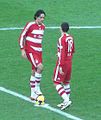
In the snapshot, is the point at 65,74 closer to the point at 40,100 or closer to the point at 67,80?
the point at 67,80

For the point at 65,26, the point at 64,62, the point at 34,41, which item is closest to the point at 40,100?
the point at 64,62

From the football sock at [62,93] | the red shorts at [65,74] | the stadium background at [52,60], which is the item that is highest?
the red shorts at [65,74]

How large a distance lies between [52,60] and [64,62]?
5.00 m

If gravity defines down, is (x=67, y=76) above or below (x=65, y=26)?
below

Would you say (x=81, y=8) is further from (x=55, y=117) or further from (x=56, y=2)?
(x=55, y=117)

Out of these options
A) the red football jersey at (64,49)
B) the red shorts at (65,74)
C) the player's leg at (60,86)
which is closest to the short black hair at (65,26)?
the red football jersey at (64,49)

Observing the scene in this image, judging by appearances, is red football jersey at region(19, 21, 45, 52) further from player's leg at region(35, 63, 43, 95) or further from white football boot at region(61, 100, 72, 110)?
white football boot at region(61, 100, 72, 110)

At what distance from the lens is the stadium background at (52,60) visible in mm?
15219

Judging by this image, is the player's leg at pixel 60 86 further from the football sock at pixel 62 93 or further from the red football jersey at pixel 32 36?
the red football jersey at pixel 32 36

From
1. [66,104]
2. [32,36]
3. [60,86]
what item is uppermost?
[32,36]

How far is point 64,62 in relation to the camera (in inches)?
595

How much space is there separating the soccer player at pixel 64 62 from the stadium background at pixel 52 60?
1.10ft

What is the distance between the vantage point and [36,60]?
1580cm

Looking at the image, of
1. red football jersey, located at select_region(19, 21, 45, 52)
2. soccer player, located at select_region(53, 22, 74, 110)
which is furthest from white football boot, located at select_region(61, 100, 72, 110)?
red football jersey, located at select_region(19, 21, 45, 52)
